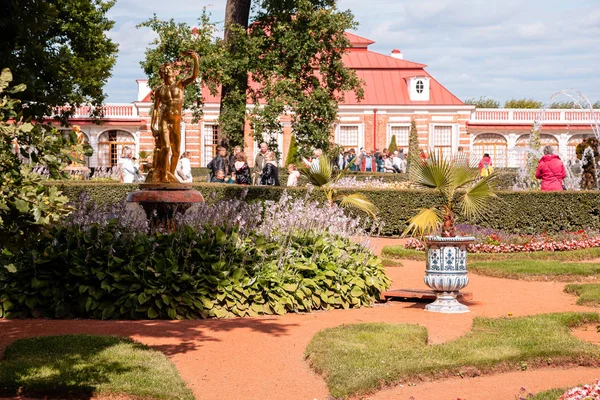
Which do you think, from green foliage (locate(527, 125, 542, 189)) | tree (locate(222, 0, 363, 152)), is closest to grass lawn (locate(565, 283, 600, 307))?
tree (locate(222, 0, 363, 152))

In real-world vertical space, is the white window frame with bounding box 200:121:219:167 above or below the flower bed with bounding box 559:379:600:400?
above

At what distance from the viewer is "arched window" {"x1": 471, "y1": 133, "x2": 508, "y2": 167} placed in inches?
1796

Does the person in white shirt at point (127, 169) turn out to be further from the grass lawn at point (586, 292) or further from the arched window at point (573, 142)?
the arched window at point (573, 142)

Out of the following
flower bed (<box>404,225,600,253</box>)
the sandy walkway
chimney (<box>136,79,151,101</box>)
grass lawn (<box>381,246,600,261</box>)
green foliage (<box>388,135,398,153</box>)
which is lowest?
the sandy walkway

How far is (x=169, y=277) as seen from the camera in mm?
9312

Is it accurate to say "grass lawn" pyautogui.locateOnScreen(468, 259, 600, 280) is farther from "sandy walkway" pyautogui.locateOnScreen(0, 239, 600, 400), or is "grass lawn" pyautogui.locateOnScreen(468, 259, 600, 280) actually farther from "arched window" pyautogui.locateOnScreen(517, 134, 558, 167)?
"arched window" pyautogui.locateOnScreen(517, 134, 558, 167)

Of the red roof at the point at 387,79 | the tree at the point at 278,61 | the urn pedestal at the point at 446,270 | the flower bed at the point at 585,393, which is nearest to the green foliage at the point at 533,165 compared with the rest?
the tree at the point at 278,61

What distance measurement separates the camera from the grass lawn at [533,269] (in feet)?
42.4

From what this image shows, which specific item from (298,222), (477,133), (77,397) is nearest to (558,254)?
(298,222)

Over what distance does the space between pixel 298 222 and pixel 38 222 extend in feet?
21.0

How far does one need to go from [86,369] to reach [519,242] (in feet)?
37.5

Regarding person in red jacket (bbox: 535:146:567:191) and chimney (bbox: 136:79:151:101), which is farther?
chimney (bbox: 136:79:151:101)

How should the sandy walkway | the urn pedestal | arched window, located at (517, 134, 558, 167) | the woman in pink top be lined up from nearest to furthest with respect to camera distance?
the sandy walkway
the urn pedestal
the woman in pink top
arched window, located at (517, 134, 558, 167)

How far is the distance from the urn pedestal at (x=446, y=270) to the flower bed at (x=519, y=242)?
5763 mm
